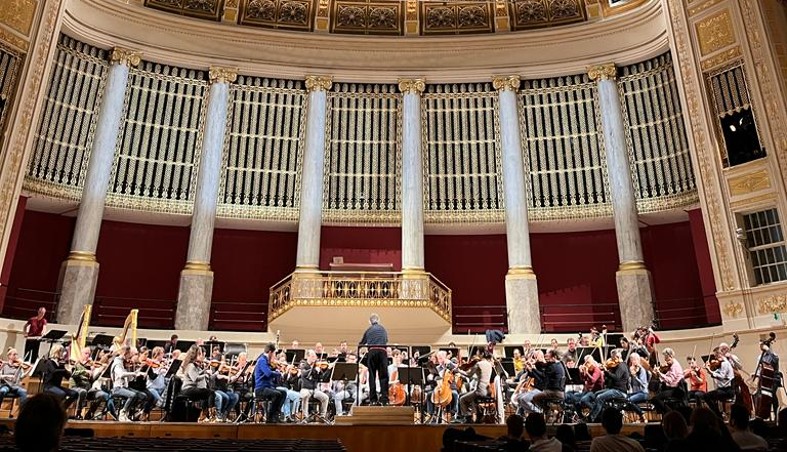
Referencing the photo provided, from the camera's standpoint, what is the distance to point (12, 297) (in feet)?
47.2

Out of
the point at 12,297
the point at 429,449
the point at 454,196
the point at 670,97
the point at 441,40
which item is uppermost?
the point at 441,40

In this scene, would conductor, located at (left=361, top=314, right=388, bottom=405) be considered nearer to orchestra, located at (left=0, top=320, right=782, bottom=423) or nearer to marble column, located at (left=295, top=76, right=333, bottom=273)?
orchestra, located at (left=0, top=320, right=782, bottom=423)

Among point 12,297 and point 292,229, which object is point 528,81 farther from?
point 12,297

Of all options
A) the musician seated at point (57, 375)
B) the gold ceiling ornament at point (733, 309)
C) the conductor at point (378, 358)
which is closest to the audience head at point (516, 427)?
the conductor at point (378, 358)

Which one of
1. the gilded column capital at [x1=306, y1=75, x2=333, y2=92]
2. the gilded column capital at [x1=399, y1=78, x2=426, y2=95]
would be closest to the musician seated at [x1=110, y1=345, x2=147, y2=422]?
→ the gilded column capital at [x1=306, y1=75, x2=333, y2=92]

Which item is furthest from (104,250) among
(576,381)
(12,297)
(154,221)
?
(576,381)

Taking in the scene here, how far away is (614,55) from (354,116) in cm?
800

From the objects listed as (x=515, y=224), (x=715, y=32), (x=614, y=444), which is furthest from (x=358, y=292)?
(x=614, y=444)

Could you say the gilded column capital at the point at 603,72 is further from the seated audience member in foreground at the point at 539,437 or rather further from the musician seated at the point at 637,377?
the seated audience member in foreground at the point at 539,437

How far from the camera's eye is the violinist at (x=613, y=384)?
8.62 metres

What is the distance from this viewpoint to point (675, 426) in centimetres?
362

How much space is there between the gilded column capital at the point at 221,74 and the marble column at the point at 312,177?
2241 millimetres

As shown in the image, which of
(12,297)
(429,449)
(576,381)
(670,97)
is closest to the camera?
(429,449)

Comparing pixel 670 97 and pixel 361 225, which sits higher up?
pixel 670 97
